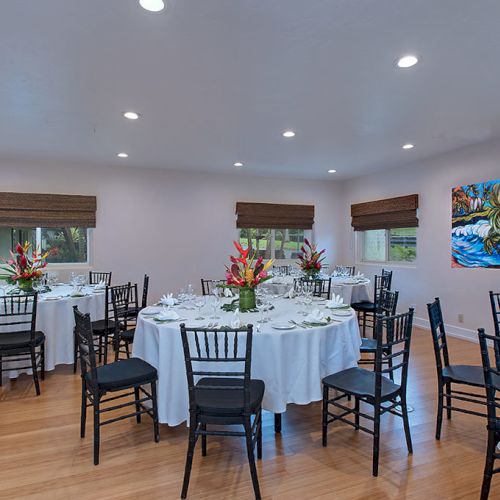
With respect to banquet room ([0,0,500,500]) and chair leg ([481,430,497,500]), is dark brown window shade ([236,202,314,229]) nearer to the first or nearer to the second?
banquet room ([0,0,500,500])

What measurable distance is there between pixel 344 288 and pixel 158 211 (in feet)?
12.2

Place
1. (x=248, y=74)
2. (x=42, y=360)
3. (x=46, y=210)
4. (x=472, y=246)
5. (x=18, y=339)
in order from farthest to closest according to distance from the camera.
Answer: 1. (x=46, y=210)
2. (x=472, y=246)
3. (x=42, y=360)
4. (x=18, y=339)
5. (x=248, y=74)

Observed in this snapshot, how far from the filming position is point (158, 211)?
23.2ft

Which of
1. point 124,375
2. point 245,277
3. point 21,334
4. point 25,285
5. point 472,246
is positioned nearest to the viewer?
point 124,375

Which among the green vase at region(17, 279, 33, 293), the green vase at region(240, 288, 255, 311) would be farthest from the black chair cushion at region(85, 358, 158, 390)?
the green vase at region(17, 279, 33, 293)

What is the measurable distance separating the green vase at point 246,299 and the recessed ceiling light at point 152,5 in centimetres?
223

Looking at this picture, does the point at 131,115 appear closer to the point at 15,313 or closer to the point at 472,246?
the point at 15,313

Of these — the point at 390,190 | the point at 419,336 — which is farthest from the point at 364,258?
the point at 419,336

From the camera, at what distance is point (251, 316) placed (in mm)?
3203

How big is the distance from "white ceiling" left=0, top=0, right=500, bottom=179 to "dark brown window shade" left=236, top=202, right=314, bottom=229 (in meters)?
2.17

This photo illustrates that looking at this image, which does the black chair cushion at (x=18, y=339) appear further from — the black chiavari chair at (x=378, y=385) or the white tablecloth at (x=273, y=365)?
the black chiavari chair at (x=378, y=385)

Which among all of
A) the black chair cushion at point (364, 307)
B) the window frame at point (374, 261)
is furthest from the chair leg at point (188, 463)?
the window frame at point (374, 261)

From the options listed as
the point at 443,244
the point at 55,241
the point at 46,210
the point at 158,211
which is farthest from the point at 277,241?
the point at 46,210

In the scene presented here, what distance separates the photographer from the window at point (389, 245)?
6781 mm
